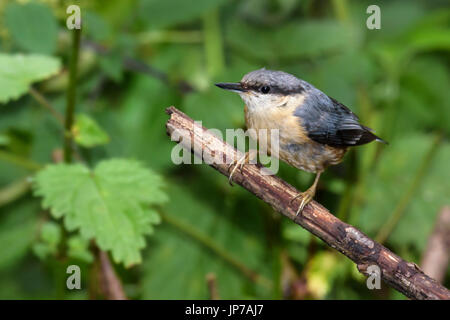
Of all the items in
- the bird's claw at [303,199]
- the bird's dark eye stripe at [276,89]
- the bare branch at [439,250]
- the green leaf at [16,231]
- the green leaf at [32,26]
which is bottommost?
the green leaf at [16,231]

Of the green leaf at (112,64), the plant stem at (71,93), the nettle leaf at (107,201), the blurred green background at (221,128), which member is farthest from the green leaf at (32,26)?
the nettle leaf at (107,201)

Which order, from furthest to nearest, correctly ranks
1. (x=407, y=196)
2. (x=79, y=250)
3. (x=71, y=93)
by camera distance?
(x=407, y=196), (x=79, y=250), (x=71, y=93)

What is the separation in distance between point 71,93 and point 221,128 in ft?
3.36

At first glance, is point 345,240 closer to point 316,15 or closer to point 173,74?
point 173,74

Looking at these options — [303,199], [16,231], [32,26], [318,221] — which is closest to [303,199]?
[303,199]

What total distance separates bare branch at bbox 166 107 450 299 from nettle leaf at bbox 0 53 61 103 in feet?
3.18

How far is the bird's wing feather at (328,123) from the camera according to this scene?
2535 millimetres

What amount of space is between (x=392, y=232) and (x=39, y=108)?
8.20 ft

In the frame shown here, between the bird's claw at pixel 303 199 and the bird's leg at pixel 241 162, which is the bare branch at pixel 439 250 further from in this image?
the bird's leg at pixel 241 162

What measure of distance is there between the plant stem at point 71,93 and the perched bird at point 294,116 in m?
0.76

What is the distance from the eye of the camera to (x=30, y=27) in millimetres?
3197

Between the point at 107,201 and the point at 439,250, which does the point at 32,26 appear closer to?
the point at 107,201

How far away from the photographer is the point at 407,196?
368 cm

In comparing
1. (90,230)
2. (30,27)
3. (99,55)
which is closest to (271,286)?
(90,230)
